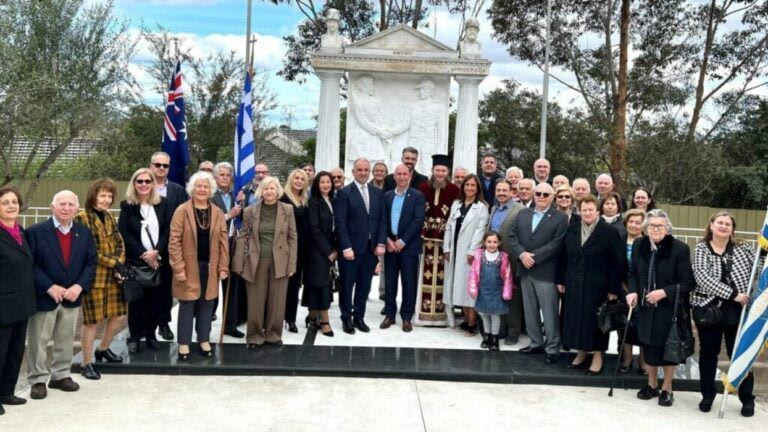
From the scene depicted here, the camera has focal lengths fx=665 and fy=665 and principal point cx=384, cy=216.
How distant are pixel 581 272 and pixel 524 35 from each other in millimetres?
17330

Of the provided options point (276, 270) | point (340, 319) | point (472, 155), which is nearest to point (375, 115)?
point (472, 155)

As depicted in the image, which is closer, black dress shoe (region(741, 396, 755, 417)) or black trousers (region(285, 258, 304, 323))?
black dress shoe (region(741, 396, 755, 417))

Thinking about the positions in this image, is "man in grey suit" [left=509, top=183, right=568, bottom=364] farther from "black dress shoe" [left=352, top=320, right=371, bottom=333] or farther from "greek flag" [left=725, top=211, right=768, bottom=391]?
"black dress shoe" [left=352, top=320, right=371, bottom=333]

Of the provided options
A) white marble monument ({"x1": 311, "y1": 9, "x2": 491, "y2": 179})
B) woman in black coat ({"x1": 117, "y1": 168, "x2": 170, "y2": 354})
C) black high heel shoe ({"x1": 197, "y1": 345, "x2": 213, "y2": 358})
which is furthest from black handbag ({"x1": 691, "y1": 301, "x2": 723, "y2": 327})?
white marble monument ({"x1": 311, "y1": 9, "x2": 491, "y2": 179})

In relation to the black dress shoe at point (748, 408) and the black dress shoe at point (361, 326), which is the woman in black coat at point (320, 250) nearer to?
the black dress shoe at point (361, 326)

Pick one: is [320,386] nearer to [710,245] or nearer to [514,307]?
[514,307]

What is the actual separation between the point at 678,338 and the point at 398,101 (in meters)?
8.14

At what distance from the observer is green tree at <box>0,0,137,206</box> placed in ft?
35.5

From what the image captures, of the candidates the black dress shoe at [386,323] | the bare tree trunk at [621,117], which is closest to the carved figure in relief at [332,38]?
the black dress shoe at [386,323]

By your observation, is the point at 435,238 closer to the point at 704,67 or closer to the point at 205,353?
the point at 205,353

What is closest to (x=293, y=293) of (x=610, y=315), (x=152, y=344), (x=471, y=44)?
(x=152, y=344)

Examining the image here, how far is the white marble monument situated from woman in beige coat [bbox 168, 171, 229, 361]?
20.6ft

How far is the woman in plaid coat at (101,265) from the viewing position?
538 centimetres

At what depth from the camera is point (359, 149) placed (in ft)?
40.2
